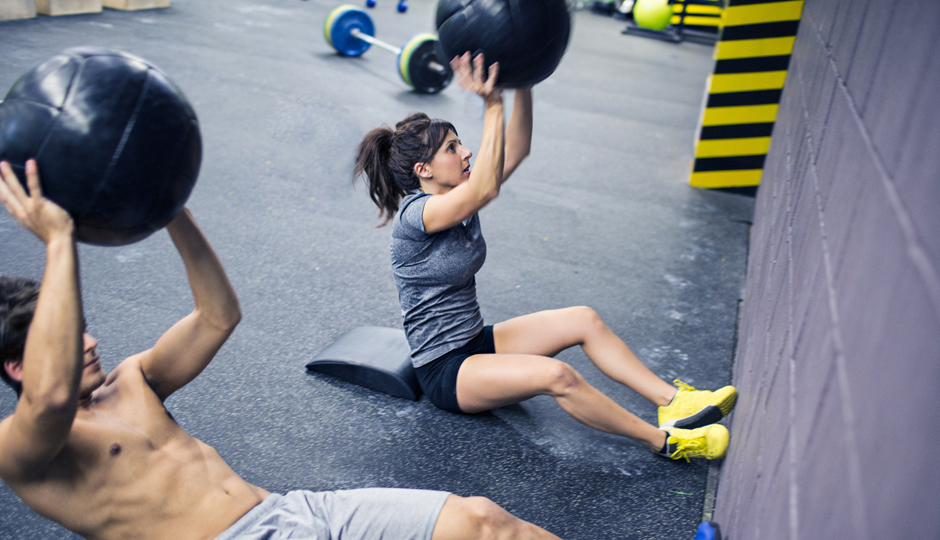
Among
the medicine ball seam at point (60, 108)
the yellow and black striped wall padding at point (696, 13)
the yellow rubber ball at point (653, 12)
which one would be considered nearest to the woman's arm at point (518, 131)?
the medicine ball seam at point (60, 108)

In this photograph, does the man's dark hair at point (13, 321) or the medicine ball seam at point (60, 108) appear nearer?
the medicine ball seam at point (60, 108)

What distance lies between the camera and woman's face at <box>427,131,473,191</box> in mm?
2123

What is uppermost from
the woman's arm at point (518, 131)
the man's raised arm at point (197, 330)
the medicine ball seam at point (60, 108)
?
the medicine ball seam at point (60, 108)

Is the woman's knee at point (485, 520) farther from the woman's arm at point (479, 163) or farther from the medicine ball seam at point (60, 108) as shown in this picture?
the medicine ball seam at point (60, 108)

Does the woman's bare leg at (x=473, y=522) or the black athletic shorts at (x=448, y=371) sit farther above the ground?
the woman's bare leg at (x=473, y=522)

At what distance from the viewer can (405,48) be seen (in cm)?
596

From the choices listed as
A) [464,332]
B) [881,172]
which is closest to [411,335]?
[464,332]

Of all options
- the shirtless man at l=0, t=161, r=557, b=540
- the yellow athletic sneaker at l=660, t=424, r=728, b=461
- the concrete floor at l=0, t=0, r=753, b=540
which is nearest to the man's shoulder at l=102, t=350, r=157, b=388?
the shirtless man at l=0, t=161, r=557, b=540

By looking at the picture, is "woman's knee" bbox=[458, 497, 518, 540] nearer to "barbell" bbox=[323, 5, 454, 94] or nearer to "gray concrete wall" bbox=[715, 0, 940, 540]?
"gray concrete wall" bbox=[715, 0, 940, 540]

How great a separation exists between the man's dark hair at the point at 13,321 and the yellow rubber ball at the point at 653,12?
29.1ft

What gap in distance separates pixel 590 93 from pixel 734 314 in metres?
4.25

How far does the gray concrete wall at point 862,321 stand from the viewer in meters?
0.63

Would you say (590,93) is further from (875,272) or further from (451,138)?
(875,272)

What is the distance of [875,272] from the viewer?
82 cm
